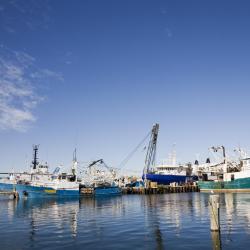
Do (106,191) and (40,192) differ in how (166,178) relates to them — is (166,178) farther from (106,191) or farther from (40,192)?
(40,192)

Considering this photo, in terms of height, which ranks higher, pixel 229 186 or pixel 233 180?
pixel 233 180

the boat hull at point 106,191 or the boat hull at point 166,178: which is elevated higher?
the boat hull at point 166,178

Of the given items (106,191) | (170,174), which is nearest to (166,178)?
(170,174)

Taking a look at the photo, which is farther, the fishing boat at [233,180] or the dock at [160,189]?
the dock at [160,189]

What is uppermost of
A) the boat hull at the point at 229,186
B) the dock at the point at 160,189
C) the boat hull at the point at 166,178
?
the boat hull at the point at 166,178

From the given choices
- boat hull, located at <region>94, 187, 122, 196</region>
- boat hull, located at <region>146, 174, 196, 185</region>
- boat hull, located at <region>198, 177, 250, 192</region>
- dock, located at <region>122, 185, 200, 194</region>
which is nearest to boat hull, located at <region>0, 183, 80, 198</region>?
boat hull, located at <region>94, 187, 122, 196</region>

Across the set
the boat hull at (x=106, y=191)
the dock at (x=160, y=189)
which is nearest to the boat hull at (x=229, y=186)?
the dock at (x=160, y=189)

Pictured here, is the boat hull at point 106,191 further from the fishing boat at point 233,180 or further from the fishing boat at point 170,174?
the fishing boat at point 170,174

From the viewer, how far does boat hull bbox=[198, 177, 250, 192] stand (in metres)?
80.4

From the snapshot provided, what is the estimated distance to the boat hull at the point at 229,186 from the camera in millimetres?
80369

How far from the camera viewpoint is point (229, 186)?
87062 mm

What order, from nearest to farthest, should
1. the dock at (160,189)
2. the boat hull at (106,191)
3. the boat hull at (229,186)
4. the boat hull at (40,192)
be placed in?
the boat hull at (40,192) → the boat hull at (229,186) → the boat hull at (106,191) → the dock at (160,189)

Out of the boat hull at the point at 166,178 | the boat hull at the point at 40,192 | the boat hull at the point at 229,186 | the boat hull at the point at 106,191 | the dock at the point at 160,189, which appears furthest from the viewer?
the boat hull at the point at 166,178

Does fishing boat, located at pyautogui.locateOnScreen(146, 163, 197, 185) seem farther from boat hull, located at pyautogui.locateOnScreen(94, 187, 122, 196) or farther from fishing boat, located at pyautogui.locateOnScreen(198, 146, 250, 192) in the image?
boat hull, located at pyautogui.locateOnScreen(94, 187, 122, 196)
